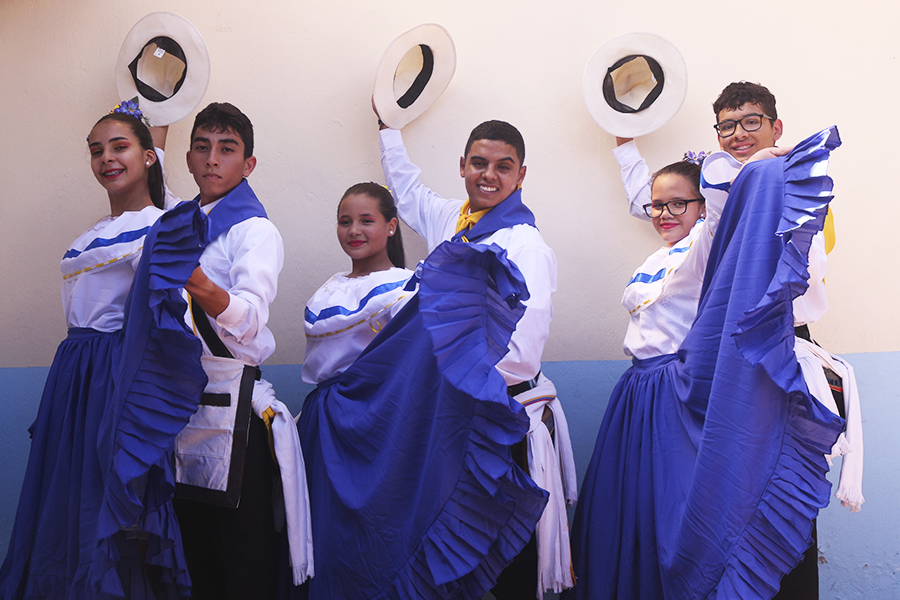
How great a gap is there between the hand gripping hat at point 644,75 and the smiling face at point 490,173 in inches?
25.7

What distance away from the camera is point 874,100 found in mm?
3055

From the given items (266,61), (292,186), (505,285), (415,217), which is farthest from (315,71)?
(505,285)

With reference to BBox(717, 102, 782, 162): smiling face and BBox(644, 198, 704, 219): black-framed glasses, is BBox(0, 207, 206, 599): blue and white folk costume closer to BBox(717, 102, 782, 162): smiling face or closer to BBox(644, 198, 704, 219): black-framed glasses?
BBox(644, 198, 704, 219): black-framed glasses

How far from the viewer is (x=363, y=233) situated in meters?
2.55

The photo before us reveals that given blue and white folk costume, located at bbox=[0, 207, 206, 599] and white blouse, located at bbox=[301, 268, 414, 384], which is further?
white blouse, located at bbox=[301, 268, 414, 384]

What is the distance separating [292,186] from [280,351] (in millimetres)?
754

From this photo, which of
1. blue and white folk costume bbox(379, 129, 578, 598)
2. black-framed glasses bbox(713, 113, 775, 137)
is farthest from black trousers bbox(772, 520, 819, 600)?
black-framed glasses bbox(713, 113, 775, 137)

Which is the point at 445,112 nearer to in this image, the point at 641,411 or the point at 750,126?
the point at 750,126

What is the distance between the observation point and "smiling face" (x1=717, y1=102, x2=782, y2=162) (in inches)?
94.2

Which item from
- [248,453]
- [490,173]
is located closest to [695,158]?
[490,173]

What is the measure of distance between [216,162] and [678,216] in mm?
1678

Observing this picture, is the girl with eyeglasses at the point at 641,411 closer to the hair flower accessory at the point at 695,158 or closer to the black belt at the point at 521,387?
the hair flower accessory at the point at 695,158

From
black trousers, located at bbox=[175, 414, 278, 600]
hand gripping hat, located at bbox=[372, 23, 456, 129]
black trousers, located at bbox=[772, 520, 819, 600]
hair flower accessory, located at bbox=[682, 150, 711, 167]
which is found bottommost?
black trousers, located at bbox=[772, 520, 819, 600]

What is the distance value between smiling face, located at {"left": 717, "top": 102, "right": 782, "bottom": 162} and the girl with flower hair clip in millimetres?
1819
